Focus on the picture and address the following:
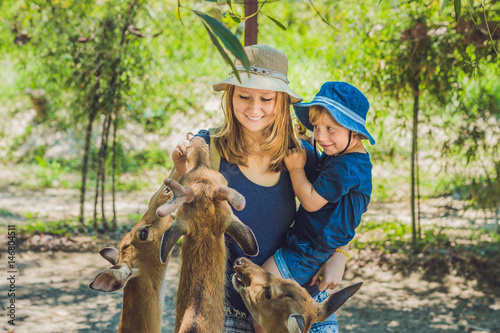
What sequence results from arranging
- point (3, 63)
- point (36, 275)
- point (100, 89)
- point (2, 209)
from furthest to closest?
point (3, 63) < point (2, 209) < point (100, 89) < point (36, 275)

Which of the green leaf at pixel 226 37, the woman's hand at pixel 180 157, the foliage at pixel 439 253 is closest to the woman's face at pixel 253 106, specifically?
the woman's hand at pixel 180 157

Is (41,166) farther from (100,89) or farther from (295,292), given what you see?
(295,292)

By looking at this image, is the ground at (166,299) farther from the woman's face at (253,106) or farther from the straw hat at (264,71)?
the straw hat at (264,71)

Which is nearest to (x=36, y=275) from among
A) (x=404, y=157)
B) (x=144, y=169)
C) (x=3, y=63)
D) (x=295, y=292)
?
(x=144, y=169)

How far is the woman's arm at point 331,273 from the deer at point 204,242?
1.95ft

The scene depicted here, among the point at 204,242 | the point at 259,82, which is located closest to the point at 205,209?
the point at 204,242

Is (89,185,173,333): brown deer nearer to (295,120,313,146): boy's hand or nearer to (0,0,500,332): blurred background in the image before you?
(295,120,313,146): boy's hand

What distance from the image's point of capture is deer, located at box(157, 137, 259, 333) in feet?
7.93

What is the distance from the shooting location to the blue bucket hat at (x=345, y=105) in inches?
114

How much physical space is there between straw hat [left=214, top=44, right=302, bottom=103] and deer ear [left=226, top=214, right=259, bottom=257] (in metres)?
0.77

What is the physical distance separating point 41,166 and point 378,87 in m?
8.30

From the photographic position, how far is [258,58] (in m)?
2.90

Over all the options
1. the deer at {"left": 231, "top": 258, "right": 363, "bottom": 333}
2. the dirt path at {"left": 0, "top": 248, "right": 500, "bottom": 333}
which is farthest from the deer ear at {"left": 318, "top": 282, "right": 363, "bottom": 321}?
the dirt path at {"left": 0, "top": 248, "right": 500, "bottom": 333}

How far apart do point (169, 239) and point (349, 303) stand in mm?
5095
